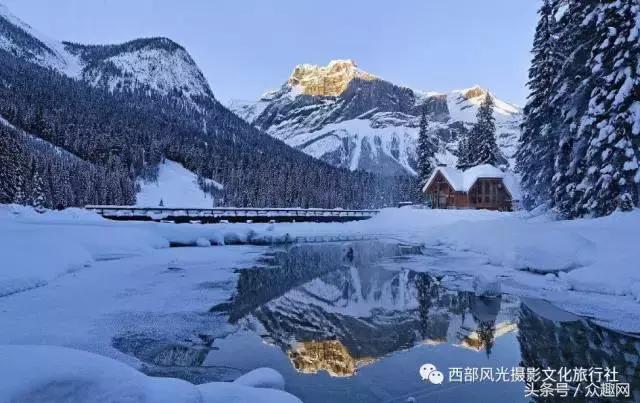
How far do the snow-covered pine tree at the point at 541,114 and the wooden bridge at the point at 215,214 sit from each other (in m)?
27.1

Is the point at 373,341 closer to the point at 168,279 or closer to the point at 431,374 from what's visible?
the point at 431,374

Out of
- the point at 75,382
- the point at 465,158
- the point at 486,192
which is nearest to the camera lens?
the point at 75,382

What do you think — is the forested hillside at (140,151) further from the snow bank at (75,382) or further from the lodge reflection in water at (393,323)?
the snow bank at (75,382)

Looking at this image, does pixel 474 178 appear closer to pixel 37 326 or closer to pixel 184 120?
pixel 37 326

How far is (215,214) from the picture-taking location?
4762 cm

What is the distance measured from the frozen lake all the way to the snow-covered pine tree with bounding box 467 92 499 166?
147ft

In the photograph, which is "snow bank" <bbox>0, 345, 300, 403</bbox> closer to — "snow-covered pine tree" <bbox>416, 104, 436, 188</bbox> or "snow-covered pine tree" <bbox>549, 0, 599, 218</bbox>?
"snow-covered pine tree" <bbox>549, 0, 599, 218</bbox>

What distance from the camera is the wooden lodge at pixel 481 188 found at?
54.5 m

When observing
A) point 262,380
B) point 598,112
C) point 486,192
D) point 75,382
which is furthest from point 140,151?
point 75,382

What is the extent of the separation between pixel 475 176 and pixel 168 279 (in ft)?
150

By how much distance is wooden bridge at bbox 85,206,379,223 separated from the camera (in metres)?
42.9

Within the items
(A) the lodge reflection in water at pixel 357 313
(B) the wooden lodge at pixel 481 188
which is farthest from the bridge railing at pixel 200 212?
(A) the lodge reflection in water at pixel 357 313

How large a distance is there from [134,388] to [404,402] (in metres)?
4.01

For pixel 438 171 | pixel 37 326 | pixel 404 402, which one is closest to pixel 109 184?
pixel 438 171
